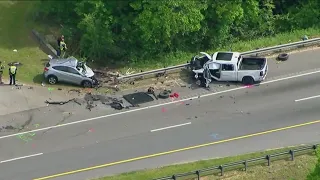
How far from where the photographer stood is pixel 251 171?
30.2 metres

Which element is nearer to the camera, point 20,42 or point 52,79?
point 52,79

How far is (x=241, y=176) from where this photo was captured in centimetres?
2998

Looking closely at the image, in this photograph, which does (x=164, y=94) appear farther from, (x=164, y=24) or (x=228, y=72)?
(x=164, y=24)

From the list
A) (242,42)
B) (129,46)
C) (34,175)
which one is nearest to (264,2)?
(242,42)

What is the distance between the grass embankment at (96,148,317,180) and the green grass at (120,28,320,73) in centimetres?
1034

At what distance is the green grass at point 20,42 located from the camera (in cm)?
3953

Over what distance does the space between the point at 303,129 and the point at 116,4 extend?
579 inches

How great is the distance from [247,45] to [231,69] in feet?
16.1

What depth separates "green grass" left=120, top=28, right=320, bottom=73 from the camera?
1575 inches

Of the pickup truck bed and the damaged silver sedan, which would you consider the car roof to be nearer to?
the damaged silver sedan

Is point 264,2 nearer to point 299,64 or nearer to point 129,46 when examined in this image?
point 299,64

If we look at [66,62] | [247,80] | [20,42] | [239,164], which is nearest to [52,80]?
[66,62]

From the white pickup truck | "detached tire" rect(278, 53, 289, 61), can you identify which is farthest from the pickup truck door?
"detached tire" rect(278, 53, 289, 61)

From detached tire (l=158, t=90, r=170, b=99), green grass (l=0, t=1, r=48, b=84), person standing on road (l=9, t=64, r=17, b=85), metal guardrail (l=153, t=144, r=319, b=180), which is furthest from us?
green grass (l=0, t=1, r=48, b=84)
